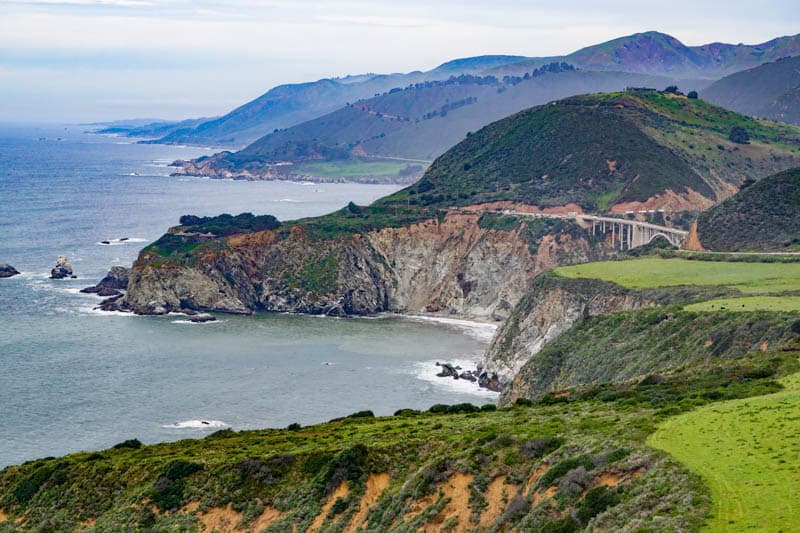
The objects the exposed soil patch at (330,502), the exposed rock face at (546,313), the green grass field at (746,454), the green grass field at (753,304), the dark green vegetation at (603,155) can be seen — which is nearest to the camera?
the green grass field at (746,454)

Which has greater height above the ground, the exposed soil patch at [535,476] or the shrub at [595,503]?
the shrub at [595,503]

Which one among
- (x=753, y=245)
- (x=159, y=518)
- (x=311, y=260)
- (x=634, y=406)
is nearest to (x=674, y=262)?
(x=753, y=245)

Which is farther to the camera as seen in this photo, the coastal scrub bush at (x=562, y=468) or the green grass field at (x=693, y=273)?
the green grass field at (x=693, y=273)

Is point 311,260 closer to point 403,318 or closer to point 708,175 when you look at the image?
point 403,318

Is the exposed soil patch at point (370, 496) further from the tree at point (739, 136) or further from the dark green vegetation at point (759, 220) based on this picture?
the tree at point (739, 136)

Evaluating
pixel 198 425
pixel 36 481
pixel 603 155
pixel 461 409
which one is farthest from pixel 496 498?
pixel 603 155

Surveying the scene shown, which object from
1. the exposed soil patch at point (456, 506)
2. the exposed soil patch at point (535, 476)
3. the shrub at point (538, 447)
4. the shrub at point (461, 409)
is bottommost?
the shrub at point (461, 409)

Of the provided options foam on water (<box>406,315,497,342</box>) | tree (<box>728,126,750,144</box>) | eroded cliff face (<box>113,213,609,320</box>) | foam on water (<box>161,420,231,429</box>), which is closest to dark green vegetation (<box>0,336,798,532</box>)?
foam on water (<box>161,420,231,429</box>)

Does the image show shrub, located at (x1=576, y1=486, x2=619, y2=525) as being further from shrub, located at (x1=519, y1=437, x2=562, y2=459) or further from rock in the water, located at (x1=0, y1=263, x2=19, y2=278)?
rock in the water, located at (x1=0, y1=263, x2=19, y2=278)

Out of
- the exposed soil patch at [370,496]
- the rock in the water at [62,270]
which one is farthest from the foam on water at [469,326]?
the exposed soil patch at [370,496]
